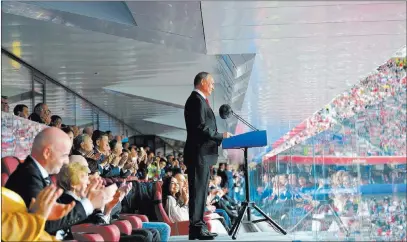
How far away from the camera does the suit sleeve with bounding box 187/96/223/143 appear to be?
502 centimetres

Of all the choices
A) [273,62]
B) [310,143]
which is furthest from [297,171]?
[273,62]

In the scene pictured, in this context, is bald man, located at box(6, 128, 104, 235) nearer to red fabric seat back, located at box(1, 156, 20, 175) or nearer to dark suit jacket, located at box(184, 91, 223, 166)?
red fabric seat back, located at box(1, 156, 20, 175)

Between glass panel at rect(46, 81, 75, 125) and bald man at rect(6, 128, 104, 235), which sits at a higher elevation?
glass panel at rect(46, 81, 75, 125)

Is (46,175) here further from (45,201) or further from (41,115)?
(41,115)

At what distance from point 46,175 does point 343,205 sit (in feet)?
8.71

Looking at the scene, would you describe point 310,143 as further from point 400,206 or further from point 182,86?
point 182,86

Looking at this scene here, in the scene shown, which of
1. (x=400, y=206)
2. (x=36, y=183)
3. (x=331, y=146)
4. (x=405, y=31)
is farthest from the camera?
(x=405, y=31)

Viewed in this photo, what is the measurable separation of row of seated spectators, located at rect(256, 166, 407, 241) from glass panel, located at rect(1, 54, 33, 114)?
4.93 meters

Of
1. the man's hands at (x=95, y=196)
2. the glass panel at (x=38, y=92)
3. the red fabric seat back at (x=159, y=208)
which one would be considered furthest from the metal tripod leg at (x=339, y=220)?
the glass panel at (x=38, y=92)

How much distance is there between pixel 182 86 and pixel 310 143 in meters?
8.56

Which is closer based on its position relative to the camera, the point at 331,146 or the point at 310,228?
the point at 331,146

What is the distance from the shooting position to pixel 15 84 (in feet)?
33.1

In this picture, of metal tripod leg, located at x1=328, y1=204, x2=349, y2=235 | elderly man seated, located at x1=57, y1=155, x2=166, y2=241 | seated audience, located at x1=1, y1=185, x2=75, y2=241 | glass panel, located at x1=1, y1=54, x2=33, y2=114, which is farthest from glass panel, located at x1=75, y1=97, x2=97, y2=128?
seated audience, located at x1=1, y1=185, x2=75, y2=241

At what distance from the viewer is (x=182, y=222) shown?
6.50m
